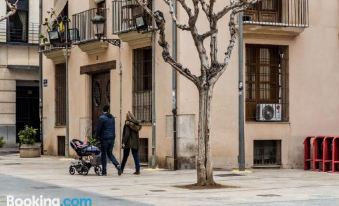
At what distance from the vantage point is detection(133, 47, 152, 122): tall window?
23.2 m

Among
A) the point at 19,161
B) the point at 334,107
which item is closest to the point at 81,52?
the point at 19,161

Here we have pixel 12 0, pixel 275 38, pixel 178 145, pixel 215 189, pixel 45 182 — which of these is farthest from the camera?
pixel 12 0

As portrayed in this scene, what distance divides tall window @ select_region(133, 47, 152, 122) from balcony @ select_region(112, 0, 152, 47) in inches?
16.8

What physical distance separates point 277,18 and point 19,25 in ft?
61.3

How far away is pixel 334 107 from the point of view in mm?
23531

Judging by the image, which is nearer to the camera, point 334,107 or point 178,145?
point 178,145

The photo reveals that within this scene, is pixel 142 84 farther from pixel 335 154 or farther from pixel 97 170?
pixel 335 154

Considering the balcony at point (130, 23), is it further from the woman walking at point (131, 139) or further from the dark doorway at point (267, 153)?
the dark doorway at point (267, 153)

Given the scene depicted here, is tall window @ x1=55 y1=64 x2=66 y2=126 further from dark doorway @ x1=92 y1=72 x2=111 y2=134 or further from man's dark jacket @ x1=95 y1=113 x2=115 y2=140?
man's dark jacket @ x1=95 y1=113 x2=115 y2=140

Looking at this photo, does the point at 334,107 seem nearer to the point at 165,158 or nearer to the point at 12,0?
the point at 165,158

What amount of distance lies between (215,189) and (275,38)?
8185 millimetres

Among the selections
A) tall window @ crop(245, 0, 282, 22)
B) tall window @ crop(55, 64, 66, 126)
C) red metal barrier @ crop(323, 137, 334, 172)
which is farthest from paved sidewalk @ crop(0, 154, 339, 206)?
tall window @ crop(55, 64, 66, 126)

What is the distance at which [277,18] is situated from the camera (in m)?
23.2

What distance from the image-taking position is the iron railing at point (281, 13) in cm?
2280
